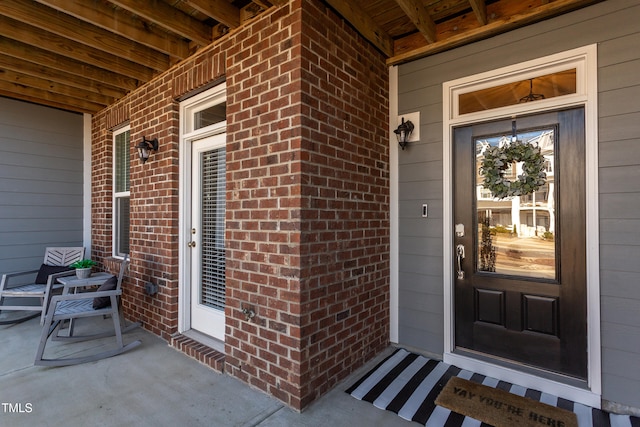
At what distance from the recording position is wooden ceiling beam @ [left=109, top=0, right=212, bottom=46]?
2.32 m

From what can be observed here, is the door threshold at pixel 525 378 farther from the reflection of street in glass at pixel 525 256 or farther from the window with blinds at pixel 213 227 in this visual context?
the window with blinds at pixel 213 227

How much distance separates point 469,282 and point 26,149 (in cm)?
556

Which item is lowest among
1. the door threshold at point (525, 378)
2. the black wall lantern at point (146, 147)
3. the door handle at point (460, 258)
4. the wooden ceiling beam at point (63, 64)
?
the door threshold at point (525, 378)

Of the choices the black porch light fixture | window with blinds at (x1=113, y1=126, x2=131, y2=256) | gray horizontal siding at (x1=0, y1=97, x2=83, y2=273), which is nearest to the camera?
the black porch light fixture

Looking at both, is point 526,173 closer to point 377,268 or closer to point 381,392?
point 377,268

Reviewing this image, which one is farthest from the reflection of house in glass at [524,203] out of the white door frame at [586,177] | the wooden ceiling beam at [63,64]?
the wooden ceiling beam at [63,64]

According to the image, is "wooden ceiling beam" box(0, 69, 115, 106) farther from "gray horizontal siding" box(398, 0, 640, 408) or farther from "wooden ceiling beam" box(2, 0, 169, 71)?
"gray horizontal siding" box(398, 0, 640, 408)

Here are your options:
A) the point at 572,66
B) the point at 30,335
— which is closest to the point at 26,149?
the point at 30,335

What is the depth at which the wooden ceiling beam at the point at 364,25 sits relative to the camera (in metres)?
2.34

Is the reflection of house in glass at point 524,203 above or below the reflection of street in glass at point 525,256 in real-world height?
above

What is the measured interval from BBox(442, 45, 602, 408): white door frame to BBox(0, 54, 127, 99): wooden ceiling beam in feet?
12.7

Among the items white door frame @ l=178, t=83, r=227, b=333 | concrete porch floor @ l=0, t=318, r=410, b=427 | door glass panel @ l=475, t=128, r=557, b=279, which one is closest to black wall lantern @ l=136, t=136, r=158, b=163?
white door frame @ l=178, t=83, r=227, b=333

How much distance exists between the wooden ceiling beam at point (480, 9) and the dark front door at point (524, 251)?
77cm

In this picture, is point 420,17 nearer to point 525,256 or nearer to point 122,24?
point 525,256
